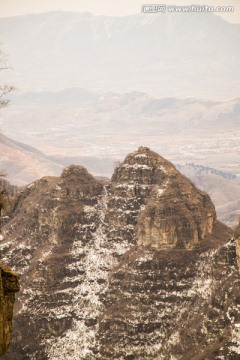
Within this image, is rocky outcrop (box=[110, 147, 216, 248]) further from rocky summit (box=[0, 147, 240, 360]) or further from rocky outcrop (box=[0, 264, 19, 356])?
rocky outcrop (box=[0, 264, 19, 356])

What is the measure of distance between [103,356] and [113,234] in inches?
804

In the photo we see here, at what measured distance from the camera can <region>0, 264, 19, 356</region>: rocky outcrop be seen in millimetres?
30031

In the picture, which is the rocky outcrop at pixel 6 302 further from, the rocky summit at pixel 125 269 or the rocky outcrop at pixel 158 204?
the rocky outcrop at pixel 158 204

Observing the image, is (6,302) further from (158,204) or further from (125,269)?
(158,204)

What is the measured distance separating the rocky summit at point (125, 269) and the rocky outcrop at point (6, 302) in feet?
134

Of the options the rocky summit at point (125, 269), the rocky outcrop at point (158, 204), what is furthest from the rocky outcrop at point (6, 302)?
the rocky outcrop at point (158, 204)

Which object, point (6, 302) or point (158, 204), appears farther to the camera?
point (158, 204)

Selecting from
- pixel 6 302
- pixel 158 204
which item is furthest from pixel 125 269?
pixel 6 302

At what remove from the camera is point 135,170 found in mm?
98125

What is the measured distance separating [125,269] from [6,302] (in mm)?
58020

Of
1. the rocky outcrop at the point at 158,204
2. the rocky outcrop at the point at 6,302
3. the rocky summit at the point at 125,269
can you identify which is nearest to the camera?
the rocky outcrop at the point at 6,302

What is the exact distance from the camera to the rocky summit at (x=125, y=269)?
80188 millimetres

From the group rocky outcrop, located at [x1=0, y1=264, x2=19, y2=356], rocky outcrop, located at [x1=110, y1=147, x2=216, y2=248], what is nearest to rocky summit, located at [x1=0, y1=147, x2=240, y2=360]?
rocky outcrop, located at [x1=110, y1=147, x2=216, y2=248]

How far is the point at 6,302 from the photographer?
30.9 meters
